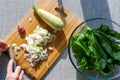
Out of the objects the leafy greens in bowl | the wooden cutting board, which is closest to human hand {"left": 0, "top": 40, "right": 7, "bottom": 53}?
the wooden cutting board

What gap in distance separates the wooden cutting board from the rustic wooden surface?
0.03 meters

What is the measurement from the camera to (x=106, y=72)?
1562 millimetres

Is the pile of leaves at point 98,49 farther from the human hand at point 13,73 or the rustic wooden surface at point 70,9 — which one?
the human hand at point 13,73

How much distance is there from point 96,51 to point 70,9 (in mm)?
233

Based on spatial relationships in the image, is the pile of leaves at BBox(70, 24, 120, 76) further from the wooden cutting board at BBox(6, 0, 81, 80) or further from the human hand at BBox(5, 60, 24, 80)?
the human hand at BBox(5, 60, 24, 80)

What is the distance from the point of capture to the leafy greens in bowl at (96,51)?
60.6 inches

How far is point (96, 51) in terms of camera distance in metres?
1.54

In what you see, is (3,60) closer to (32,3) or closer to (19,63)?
(19,63)

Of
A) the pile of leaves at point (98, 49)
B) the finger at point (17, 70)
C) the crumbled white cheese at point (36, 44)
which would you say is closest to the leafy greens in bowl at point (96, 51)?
the pile of leaves at point (98, 49)

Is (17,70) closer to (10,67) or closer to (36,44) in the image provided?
(10,67)

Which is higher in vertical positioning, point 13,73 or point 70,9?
point 70,9

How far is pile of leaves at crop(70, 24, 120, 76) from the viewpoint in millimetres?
1536

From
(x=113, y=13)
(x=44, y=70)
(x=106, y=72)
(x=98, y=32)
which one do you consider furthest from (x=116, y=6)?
(x=44, y=70)

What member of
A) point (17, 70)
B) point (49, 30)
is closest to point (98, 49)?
point (49, 30)
